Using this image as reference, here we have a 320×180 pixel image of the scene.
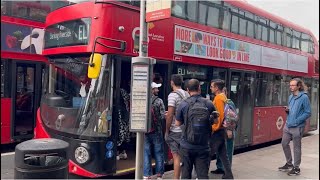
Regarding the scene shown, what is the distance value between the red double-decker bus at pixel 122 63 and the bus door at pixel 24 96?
89.9 inches

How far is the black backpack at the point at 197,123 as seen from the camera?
4777 mm

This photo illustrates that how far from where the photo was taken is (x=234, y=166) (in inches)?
297

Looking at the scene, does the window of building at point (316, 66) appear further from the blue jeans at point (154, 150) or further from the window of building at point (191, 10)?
the blue jeans at point (154, 150)

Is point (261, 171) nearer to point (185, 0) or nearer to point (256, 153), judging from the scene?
point (256, 153)

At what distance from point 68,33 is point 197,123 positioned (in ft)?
9.50

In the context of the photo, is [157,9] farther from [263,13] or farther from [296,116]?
[263,13]

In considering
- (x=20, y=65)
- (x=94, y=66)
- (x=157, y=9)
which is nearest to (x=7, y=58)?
(x=20, y=65)

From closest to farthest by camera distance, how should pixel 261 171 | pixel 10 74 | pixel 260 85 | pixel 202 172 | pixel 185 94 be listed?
1. pixel 202 172
2. pixel 185 94
3. pixel 261 171
4. pixel 10 74
5. pixel 260 85

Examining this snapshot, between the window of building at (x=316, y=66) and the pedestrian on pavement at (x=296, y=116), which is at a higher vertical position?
the window of building at (x=316, y=66)

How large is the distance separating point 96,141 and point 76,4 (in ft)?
7.77

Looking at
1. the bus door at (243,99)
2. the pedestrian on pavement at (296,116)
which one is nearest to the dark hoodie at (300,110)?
the pedestrian on pavement at (296,116)

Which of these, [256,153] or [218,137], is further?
[256,153]

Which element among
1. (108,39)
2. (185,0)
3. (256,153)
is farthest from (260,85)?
(108,39)

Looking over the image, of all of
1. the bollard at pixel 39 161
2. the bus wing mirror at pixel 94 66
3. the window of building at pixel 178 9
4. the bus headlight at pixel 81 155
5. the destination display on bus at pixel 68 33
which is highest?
the window of building at pixel 178 9
